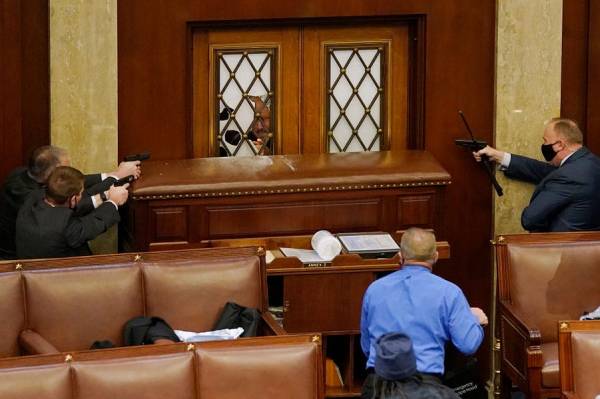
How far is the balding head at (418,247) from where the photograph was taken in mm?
6312

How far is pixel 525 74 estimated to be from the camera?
340 inches

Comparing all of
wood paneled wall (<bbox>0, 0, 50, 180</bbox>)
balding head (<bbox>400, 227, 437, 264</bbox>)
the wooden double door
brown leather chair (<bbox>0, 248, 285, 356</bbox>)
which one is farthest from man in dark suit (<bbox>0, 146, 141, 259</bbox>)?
balding head (<bbox>400, 227, 437, 264</bbox>)

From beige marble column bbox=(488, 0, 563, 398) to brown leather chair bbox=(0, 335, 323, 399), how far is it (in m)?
2.96

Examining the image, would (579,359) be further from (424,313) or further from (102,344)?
(102,344)

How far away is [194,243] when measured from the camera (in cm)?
788

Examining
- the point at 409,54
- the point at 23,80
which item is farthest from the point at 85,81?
the point at 409,54

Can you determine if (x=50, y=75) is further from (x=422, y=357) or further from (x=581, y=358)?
(x=581, y=358)

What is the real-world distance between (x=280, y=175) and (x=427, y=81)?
127 centimetres

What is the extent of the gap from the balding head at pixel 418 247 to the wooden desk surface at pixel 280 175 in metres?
1.62

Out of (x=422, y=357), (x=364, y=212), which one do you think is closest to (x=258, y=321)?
(x=422, y=357)

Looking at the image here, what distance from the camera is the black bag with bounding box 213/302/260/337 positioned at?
6781mm

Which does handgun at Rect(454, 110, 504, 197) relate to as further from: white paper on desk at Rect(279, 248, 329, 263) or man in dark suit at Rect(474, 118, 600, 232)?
white paper on desk at Rect(279, 248, 329, 263)

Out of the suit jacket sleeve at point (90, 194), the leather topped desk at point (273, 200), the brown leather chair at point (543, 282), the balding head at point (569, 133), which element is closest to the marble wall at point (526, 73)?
the balding head at point (569, 133)

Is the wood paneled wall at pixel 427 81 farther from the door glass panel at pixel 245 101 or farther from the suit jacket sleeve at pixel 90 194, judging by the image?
the suit jacket sleeve at pixel 90 194
